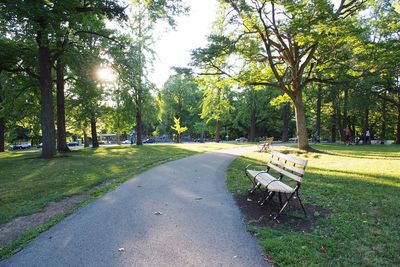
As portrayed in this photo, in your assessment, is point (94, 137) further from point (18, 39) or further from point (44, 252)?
point (44, 252)

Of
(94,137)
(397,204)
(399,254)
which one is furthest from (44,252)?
(94,137)

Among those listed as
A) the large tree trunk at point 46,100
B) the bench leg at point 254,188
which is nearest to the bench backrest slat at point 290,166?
the bench leg at point 254,188

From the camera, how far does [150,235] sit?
487 centimetres

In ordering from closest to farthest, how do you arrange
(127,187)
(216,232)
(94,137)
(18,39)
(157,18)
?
(216,232), (127,187), (157,18), (18,39), (94,137)

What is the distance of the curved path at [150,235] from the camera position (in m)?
4.04

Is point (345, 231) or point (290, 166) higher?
point (290, 166)

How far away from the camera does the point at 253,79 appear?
63.9 feet

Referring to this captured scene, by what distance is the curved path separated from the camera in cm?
404

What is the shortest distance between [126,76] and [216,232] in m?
16.3

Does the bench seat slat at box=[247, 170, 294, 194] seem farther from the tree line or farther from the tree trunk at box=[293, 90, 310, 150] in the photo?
the tree trunk at box=[293, 90, 310, 150]

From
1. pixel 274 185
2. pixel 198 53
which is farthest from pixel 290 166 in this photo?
pixel 198 53

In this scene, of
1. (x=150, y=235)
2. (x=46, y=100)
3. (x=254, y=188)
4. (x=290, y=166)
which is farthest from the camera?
(x=46, y=100)

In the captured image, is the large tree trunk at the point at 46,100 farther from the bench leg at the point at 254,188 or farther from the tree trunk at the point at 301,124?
the tree trunk at the point at 301,124

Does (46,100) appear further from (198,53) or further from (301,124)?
(301,124)
